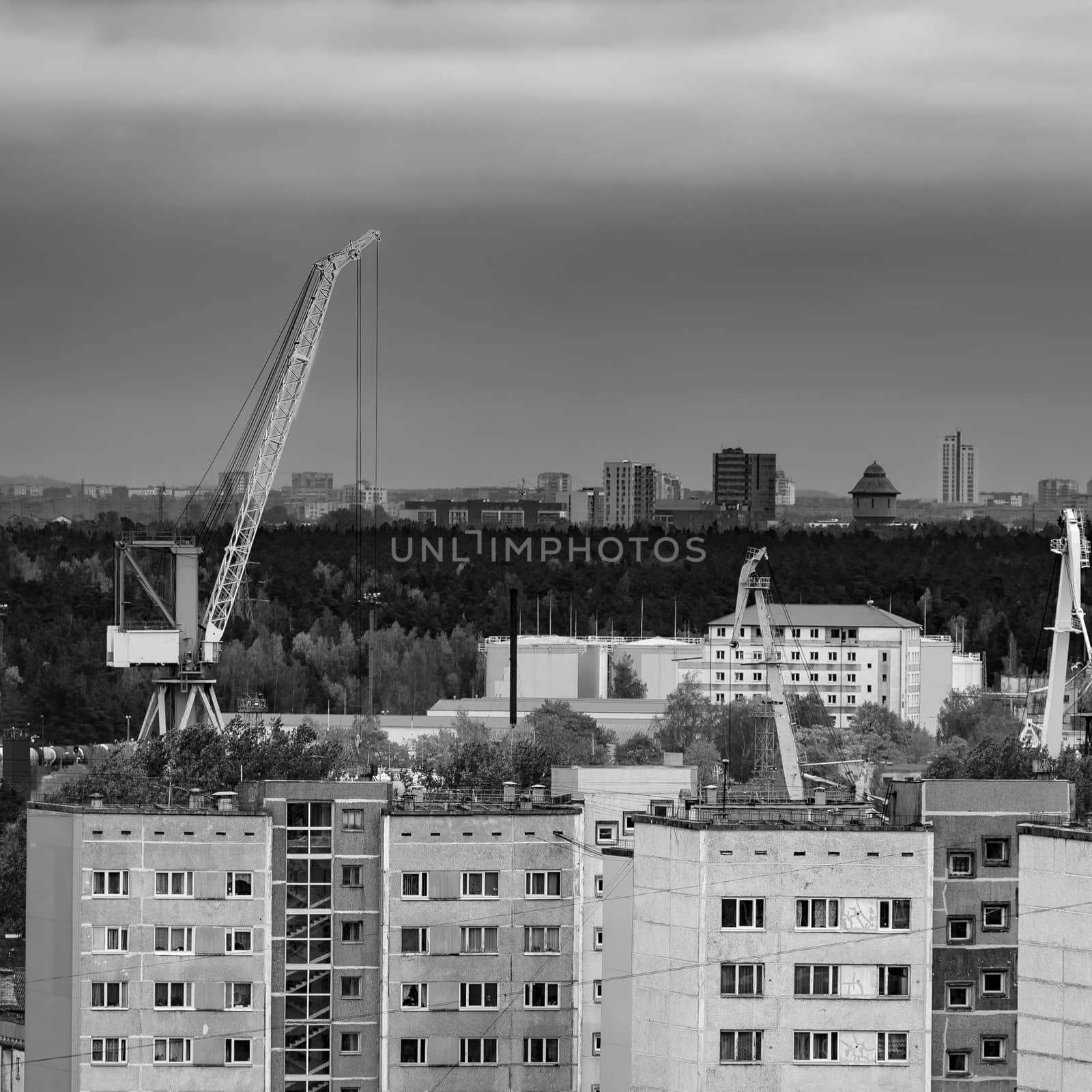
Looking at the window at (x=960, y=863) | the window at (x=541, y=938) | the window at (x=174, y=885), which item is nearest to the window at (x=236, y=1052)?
the window at (x=174, y=885)

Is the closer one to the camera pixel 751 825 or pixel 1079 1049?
pixel 1079 1049

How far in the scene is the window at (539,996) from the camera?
63000mm

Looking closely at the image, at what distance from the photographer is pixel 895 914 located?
5547 centimetres

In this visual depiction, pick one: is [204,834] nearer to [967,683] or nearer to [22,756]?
[22,756]

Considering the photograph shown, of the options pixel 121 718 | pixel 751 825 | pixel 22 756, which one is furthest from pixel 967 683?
pixel 751 825

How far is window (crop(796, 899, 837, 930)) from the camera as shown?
2167 inches

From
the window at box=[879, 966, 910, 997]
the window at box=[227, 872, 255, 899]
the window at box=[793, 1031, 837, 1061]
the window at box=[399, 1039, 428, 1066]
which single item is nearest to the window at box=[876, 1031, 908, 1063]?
the window at box=[879, 966, 910, 997]

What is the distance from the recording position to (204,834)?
62594 millimetres

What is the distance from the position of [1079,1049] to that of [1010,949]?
324 inches

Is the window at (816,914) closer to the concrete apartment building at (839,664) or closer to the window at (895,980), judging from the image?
the window at (895,980)

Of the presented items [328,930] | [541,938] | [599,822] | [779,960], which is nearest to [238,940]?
[328,930]

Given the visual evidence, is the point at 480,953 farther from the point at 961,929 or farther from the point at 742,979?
the point at 961,929

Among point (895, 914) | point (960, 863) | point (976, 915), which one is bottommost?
point (976, 915)

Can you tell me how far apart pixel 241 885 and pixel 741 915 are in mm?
12084
